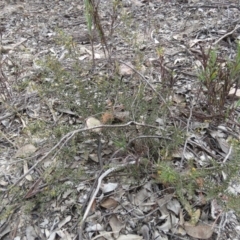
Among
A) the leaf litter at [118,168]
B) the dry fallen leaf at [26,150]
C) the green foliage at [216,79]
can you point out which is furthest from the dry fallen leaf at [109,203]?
the green foliage at [216,79]

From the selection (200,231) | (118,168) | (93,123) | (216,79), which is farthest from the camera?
(216,79)

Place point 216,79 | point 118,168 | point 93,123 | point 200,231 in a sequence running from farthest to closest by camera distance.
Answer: point 216,79, point 93,123, point 118,168, point 200,231

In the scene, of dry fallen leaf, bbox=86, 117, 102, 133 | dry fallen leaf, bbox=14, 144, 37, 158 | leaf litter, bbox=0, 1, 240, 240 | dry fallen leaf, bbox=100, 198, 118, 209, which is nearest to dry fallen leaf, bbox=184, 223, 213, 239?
leaf litter, bbox=0, 1, 240, 240

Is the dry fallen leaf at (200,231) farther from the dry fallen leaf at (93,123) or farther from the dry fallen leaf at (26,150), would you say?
the dry fallen leaf at (26,150)

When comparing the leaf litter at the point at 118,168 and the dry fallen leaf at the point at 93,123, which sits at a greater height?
the dry fallen leaf at the point at 93,123

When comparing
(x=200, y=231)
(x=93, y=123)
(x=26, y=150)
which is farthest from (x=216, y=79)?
(x=26, y=150)

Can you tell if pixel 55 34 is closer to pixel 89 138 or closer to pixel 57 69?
pixel 57 69

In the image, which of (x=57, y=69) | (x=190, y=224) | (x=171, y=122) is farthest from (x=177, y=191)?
(x=57, y=69)

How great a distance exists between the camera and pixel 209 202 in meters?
1.34

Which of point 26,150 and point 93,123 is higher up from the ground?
point 93,123

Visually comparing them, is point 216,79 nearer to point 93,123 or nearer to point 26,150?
point 93,123

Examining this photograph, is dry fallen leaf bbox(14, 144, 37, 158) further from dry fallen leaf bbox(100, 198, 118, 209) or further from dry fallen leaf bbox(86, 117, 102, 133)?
dry fallen leaf bbox(100, 198, 118, 209)

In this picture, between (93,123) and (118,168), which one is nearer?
(118,168)

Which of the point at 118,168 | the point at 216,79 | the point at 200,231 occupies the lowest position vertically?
the point at 200,231
